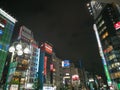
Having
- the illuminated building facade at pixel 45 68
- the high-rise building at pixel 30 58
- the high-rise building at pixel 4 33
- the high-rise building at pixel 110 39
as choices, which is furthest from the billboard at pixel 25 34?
the high-rise building at pixel 110 39

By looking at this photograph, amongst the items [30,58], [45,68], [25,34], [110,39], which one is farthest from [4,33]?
[110,39]

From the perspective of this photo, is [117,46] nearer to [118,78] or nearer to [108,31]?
[108,31]

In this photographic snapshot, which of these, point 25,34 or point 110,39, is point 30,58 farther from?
point 110,39

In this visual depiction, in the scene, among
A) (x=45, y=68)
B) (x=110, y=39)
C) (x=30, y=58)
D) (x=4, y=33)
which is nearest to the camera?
(x=4, y=33)

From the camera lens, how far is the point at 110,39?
5925 centimetres

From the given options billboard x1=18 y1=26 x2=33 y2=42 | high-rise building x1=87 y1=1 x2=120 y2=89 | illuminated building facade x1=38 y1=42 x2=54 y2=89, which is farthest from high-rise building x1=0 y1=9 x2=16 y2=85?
high-rise building x1=87 y1=1 x2=120 y2=89

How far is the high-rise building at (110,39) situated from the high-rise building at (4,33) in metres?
40.0

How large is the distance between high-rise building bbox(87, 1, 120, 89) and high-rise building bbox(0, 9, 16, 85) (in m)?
40.0

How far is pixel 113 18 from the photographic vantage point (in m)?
63.9

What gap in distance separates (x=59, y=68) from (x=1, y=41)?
54.3 meters

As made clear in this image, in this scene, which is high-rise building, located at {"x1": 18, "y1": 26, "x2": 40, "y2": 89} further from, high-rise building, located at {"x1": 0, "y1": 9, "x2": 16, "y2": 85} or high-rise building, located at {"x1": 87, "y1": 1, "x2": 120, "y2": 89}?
high-rise building, located at {"x1": 87, "y1": 1, "x2": 120, "y2": 89}

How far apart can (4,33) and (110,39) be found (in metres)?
48.9

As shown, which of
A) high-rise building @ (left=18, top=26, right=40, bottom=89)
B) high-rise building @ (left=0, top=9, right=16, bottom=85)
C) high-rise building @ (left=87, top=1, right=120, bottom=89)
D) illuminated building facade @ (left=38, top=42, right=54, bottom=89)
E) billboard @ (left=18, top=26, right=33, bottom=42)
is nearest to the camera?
high-rise building @ (left=0, top=9, right=16, bottom=85)

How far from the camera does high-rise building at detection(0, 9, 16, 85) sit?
4412 centimetres
